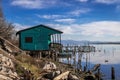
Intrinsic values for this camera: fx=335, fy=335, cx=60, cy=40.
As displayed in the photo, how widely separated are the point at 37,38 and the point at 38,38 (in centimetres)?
18

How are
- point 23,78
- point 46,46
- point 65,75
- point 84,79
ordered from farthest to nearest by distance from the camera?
1. point 46,46
2. point 84,79
3. point 65,75
4. point 23,78

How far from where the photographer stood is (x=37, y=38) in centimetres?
5691

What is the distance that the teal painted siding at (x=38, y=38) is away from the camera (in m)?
56.8

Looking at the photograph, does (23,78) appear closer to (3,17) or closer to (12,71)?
(12,71)

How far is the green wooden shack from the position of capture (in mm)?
56750

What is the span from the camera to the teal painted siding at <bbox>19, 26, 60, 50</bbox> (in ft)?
186

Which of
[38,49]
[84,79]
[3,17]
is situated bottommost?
[84,79]

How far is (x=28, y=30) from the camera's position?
57.6 meters

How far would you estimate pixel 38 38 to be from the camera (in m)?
56.8

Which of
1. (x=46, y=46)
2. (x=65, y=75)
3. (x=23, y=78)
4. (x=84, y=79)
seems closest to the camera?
(x=23, y=78)

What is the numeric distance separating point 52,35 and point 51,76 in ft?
75.8

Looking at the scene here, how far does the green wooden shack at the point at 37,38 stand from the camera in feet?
186

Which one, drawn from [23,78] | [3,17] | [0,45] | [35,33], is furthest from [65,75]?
[3,17]

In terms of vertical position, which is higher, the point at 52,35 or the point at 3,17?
the point at 3,17
